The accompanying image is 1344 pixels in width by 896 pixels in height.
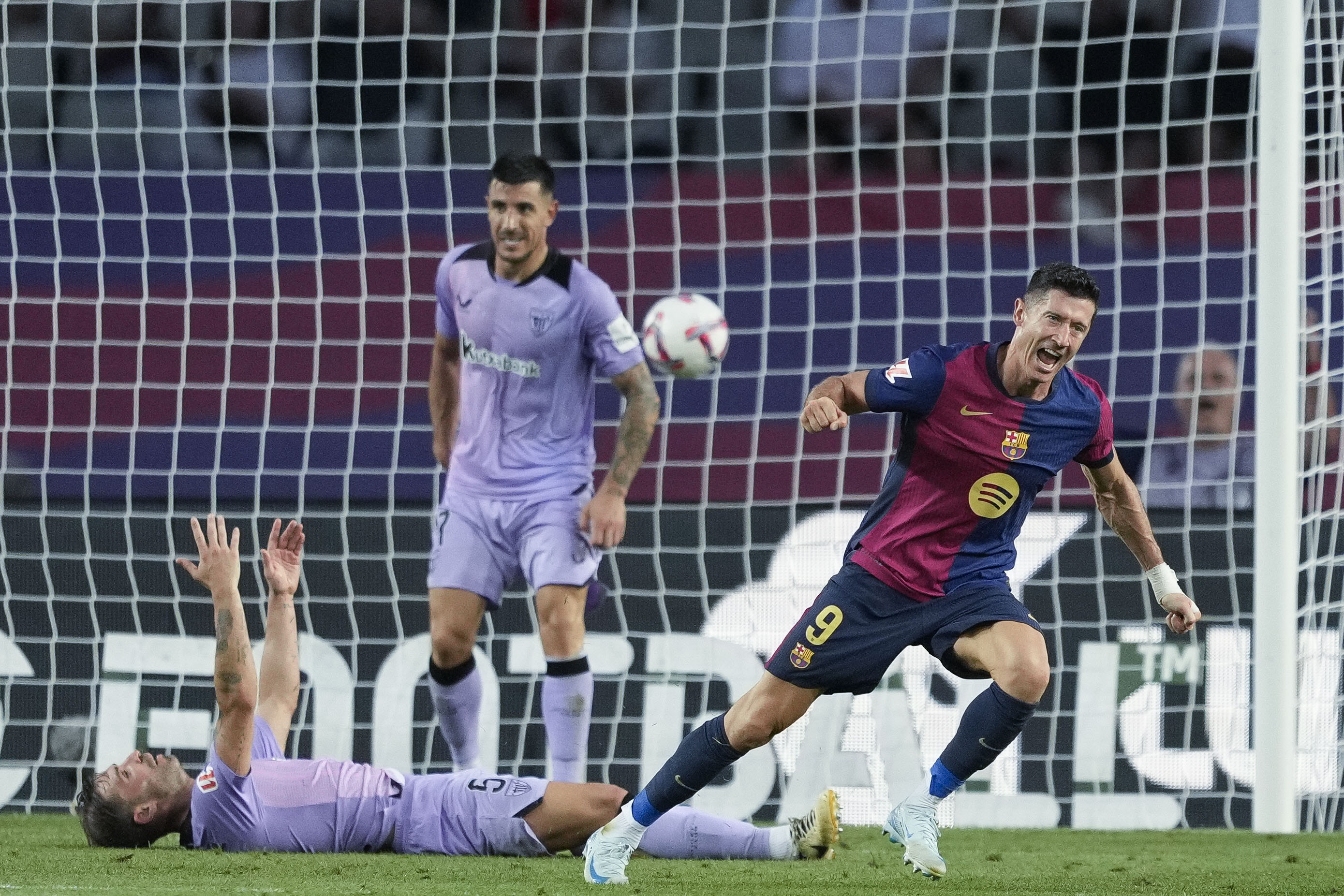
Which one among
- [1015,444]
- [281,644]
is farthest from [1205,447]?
[281,644]

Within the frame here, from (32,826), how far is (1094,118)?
6119mm

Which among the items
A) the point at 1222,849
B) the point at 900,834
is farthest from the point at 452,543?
the point at 1222,849

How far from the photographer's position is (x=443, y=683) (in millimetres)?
5992

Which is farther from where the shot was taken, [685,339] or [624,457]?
[624,457]

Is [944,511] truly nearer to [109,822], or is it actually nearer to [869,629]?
[869,629]

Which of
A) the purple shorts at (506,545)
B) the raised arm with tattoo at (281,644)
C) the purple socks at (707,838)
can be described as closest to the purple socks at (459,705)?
the purple shorts at (506,545)

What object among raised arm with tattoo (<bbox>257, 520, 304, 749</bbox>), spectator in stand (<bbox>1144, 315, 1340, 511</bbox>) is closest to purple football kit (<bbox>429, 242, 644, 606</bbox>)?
raised arm with tattoo (<bbox>257, 520, 304, 749</bbox>)

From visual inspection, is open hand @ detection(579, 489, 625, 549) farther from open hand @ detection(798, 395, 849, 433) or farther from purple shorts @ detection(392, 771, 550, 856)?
open hand @ detection(798, 395, 849, 433)

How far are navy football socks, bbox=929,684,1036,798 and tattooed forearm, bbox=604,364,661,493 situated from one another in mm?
1811

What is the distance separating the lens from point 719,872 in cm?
474

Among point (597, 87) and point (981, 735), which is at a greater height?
point (597, 87)

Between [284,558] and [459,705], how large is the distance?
1.05 meters

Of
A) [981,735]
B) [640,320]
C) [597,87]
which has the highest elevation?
[597,87]

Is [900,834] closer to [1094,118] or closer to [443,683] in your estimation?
[443,683]
